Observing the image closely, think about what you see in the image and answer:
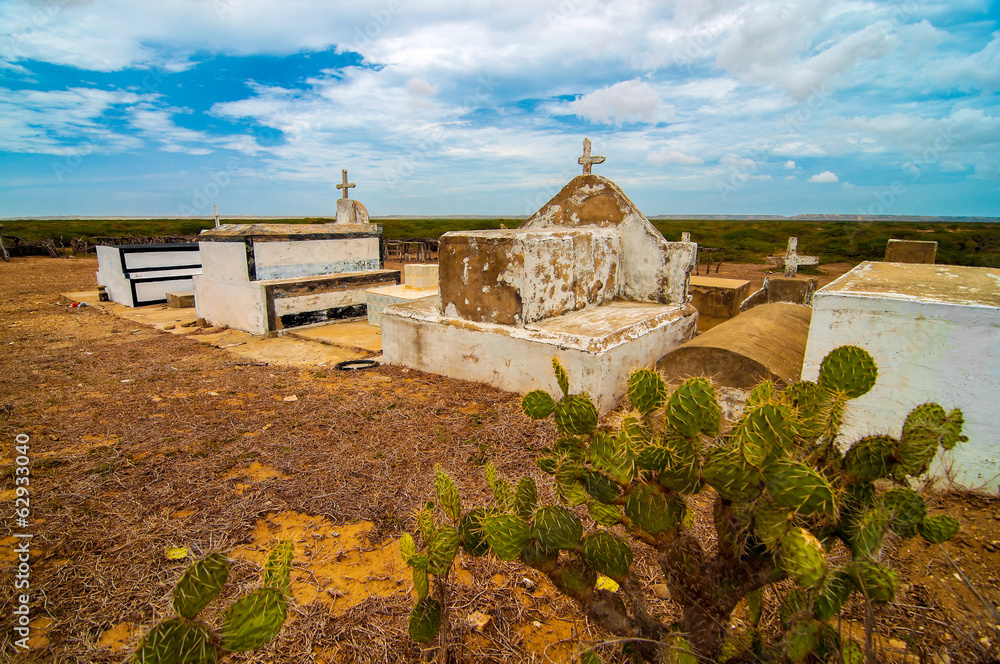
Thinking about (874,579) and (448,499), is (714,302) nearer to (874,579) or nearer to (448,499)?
(874,579)

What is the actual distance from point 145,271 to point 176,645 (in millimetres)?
14368

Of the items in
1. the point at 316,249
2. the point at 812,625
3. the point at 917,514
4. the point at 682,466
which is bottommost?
the point at 812,625

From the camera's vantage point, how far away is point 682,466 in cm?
154

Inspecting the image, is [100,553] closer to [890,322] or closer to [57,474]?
[57,474]

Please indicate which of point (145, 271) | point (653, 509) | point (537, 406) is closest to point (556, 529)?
point (653, 509)

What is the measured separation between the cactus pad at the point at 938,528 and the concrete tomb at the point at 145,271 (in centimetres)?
1478

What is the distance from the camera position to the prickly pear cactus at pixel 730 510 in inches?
54.3

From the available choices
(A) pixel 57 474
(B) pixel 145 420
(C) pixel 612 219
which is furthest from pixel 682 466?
(C) pixel 612 219

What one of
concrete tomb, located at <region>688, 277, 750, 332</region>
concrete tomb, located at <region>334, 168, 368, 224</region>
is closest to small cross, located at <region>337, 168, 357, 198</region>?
concrete tomb, located at <region>334, 168, 368, 224</region>

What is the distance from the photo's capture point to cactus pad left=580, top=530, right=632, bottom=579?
173 cm

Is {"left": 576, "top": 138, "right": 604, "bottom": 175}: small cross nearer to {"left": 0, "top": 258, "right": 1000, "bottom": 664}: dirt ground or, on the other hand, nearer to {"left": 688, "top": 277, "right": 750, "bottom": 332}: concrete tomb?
{"left": 688, "top": 277, "right": 750, "bottom": 332}: concrete tomb

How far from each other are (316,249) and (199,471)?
258 inches

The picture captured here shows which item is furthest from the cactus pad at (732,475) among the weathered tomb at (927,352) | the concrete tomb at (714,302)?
the concrete tomb at (714,302)

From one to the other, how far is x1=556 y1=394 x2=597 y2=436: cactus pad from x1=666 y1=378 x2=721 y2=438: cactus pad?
0.35m
